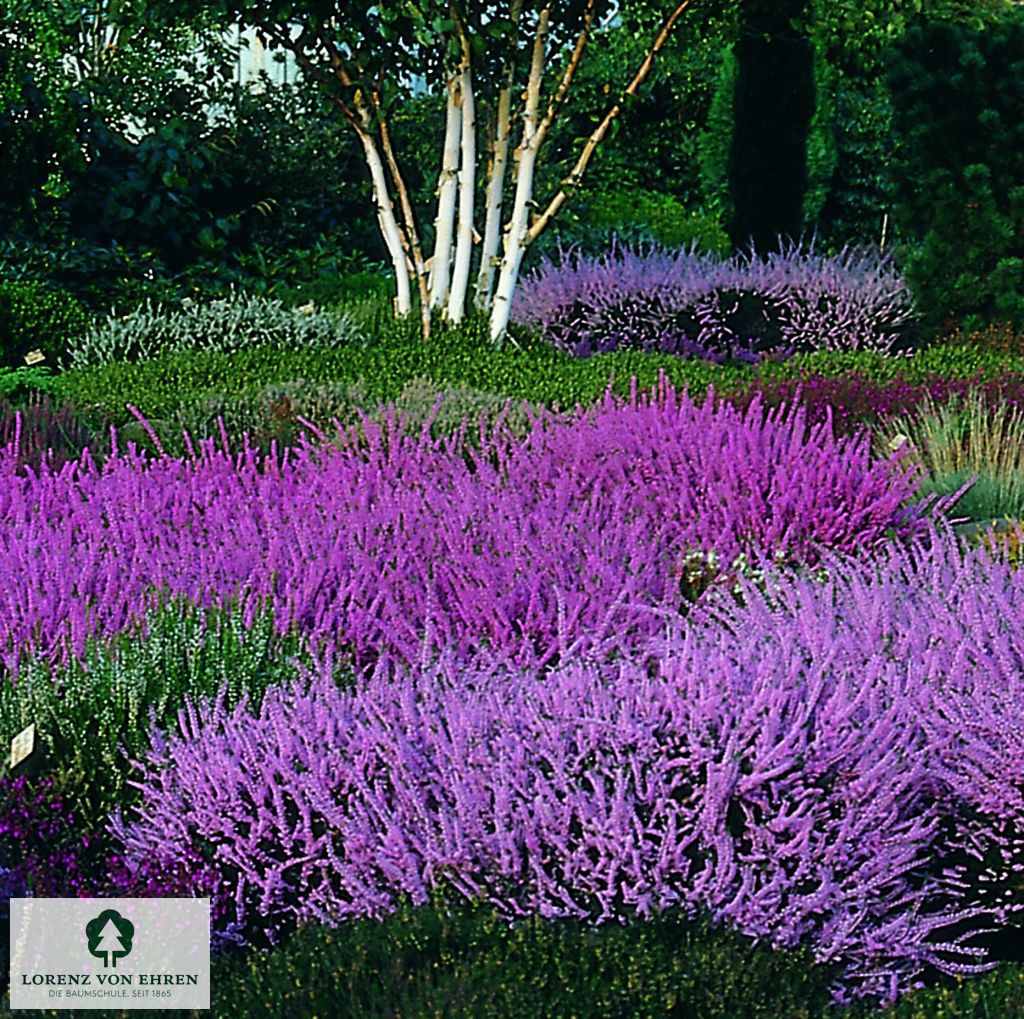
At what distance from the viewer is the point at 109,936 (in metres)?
2.71

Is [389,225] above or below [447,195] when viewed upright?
below

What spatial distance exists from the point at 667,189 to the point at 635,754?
16.9 meters

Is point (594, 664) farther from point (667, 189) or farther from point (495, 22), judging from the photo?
point (667, 189)

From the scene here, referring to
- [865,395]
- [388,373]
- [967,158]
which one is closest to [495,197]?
[388,373]

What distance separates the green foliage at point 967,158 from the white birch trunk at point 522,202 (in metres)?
2.37

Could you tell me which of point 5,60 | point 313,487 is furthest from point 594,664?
point 5,60

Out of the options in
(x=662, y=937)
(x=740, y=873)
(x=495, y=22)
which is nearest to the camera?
(x=662, y=937)

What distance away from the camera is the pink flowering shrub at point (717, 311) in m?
10.7

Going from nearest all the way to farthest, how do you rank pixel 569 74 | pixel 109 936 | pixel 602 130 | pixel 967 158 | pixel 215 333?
pixel 109 936
pixel 569 74
pixel 602 130
pixel 215 333
pixel 967 158

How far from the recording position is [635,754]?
289 cm

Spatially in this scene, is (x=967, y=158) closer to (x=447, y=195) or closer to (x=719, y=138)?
(x=447, y=195)

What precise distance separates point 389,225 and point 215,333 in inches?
50.2

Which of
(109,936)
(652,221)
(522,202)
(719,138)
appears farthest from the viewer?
(719,138)

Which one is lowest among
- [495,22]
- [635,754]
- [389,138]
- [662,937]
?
[662,937]
